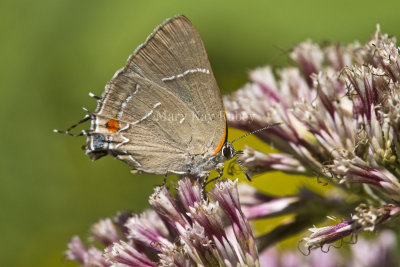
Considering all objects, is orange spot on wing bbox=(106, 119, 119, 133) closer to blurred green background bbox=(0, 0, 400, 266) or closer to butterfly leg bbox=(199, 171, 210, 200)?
butterfly leg bbox=(199, 171, 210, 200)

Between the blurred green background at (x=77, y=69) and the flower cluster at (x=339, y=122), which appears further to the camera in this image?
the blurred green background at (x=77, y=69)

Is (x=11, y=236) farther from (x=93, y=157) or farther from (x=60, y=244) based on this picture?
(x=93, y=157)

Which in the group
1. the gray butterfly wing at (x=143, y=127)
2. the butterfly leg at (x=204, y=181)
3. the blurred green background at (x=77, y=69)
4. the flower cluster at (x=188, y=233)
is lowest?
the flower cluster at (x=188, y=233)

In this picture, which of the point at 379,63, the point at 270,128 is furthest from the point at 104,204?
the point at 379,63

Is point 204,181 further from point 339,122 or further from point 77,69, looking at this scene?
point 77,69

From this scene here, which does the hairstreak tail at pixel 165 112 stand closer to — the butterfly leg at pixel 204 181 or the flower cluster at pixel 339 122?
the butterfly leg at pixel 204 181

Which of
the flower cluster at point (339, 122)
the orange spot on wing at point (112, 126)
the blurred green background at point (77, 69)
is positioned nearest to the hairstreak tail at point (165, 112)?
the orange spot on wing at point (112, 126)

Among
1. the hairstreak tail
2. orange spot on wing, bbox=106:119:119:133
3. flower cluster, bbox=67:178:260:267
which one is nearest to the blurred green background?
the hairstreak tail
